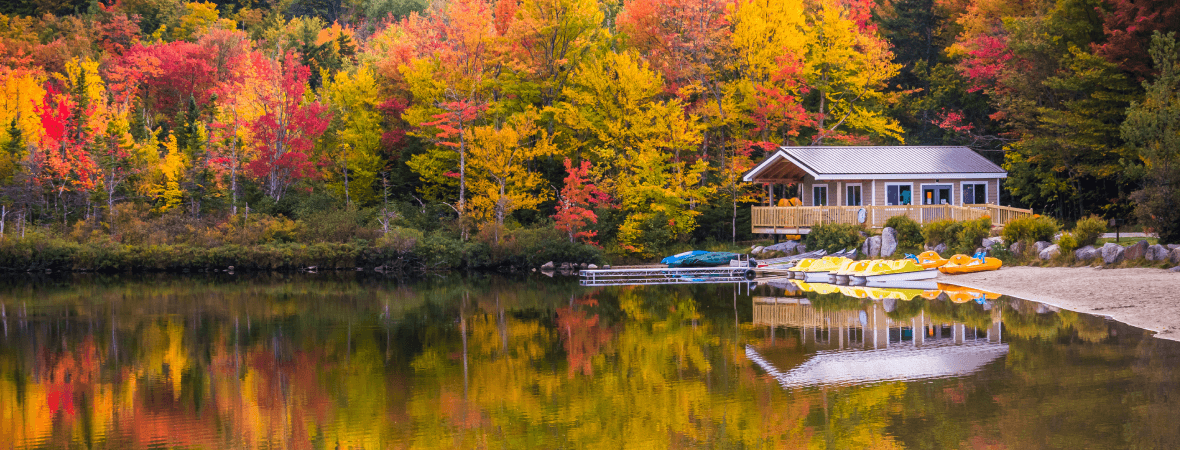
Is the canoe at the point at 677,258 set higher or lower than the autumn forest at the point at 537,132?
lower

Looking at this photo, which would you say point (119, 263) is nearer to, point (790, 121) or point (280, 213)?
point (280, 213)

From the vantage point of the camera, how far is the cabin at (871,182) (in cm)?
3616

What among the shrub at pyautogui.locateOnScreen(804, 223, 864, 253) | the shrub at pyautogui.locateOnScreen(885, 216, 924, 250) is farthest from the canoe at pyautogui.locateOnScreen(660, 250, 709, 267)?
the shrub at pyautogui.locateOnScreen(885, 216, 924, 250)

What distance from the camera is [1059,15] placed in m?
33.6

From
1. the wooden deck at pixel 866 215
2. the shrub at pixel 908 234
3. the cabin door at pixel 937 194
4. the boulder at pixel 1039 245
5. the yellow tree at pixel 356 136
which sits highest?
the yellow tree at pixel 356 136

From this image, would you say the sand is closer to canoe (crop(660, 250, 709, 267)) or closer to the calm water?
the calm water

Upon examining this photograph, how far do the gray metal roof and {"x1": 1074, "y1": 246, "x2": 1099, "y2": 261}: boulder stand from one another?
11.4m

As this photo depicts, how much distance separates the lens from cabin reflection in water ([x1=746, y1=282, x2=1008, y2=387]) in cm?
1323

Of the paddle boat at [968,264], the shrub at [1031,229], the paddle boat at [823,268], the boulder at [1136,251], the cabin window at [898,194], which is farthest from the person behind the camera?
the cabin window at [898,194]

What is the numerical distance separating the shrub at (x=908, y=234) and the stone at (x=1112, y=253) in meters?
8.59

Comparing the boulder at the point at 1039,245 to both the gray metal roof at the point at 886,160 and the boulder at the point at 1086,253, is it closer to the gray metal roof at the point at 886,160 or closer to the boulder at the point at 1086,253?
the boulder at the point at 1086,253

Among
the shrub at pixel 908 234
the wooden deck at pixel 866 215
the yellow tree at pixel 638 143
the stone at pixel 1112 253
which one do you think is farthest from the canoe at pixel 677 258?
the stone at pixel 1112 253

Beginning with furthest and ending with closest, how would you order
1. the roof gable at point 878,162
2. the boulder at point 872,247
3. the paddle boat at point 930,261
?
the roof gable at point 878,162, the boulder at point 872,247, the paddle boat at point 930,261

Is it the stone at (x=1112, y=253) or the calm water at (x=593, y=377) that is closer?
the calm water at (x=593, y=377)
